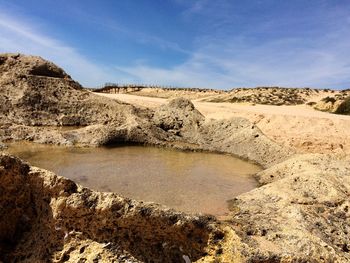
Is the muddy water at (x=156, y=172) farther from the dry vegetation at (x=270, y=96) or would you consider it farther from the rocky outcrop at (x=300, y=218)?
the dry vegetation at (x=270, y=96)

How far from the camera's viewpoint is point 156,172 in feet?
29.2

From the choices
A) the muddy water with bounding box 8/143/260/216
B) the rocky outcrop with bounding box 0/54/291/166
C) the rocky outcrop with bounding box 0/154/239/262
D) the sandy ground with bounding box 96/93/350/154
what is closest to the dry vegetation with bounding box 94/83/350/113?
the sandy ground with bounding box 96/93/350/154

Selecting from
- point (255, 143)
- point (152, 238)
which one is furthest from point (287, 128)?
point (152, 238)

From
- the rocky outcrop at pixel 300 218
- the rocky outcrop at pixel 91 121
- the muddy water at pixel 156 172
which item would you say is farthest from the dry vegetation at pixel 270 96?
the rocky outcrop at pixel 300 218

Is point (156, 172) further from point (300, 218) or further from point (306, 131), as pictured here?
point (306, 131)

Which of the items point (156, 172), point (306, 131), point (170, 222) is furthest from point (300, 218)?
point (306, 131)

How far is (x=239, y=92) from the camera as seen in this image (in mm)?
39719

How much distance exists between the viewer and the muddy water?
7145 mm

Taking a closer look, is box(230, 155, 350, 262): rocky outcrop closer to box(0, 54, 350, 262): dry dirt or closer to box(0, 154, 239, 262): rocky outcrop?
box(0, 54, 350, 262): dry dirt

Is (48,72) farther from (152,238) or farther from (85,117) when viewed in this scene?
(152,238)

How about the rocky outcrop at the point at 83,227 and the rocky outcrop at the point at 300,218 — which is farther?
the rocky outcrop at the point at 300,218

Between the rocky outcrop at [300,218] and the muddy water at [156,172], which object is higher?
the rocky outcrop at [300,218]

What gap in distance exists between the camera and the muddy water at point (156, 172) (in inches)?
281

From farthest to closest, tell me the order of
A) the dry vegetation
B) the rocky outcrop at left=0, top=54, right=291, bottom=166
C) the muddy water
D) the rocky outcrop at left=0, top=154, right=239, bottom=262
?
the dry vegetation < the rocky outcrop at left=0, top=54, right=291, bottom=166 < the muddy water < the rocky outcrop at left=0, top=154, right=239, bottom=262
